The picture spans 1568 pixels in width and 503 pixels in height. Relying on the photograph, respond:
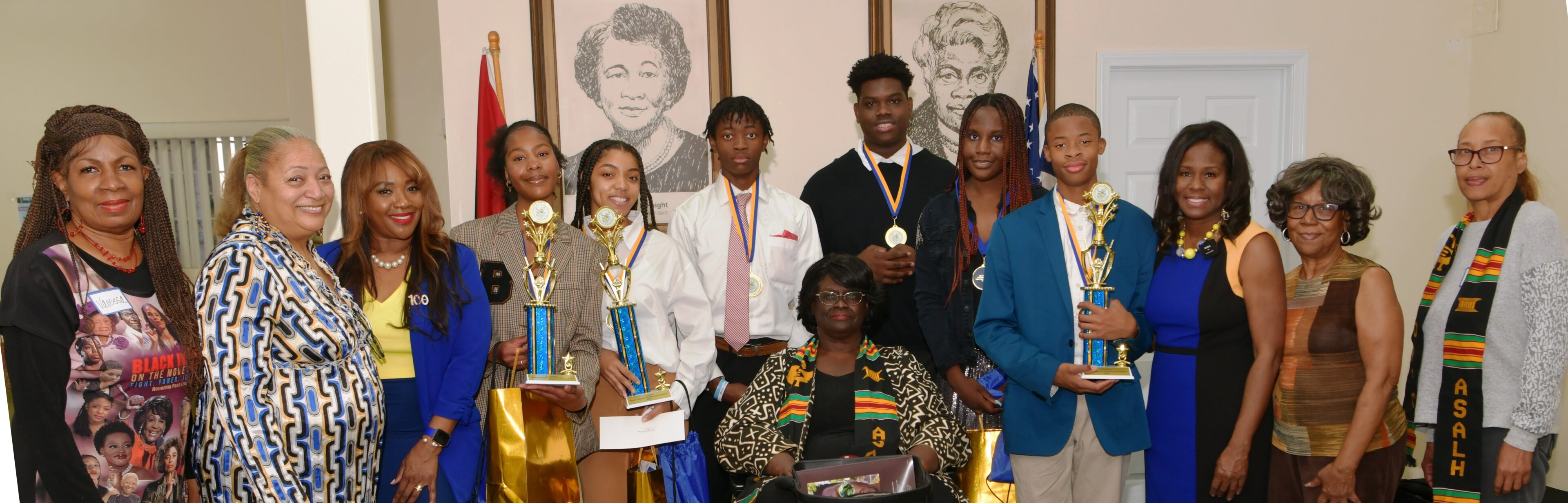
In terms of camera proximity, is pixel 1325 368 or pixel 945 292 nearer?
pixel 1325 368

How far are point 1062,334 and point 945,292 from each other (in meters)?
0.53

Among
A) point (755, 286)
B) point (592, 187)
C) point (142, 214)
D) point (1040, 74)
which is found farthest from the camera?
point (1040, 74)

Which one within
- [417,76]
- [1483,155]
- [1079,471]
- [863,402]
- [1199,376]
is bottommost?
[1079,471]

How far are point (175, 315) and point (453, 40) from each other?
141 inches

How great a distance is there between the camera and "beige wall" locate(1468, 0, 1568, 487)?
5.27 m

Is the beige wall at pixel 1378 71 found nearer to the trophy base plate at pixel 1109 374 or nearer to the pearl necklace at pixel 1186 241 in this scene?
the pearl necklace at pixel 1186 241

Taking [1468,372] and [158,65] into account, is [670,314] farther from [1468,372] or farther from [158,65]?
[158,65]

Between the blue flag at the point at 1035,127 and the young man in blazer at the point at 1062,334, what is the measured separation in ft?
4.95

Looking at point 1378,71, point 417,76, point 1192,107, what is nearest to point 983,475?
point 1192,107

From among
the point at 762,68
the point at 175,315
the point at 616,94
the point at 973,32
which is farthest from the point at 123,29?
the point at 973,32

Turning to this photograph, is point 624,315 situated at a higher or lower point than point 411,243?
lower

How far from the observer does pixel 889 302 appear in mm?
3834

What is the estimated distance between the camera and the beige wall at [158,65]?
7.36 m

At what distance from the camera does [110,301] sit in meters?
2.38
